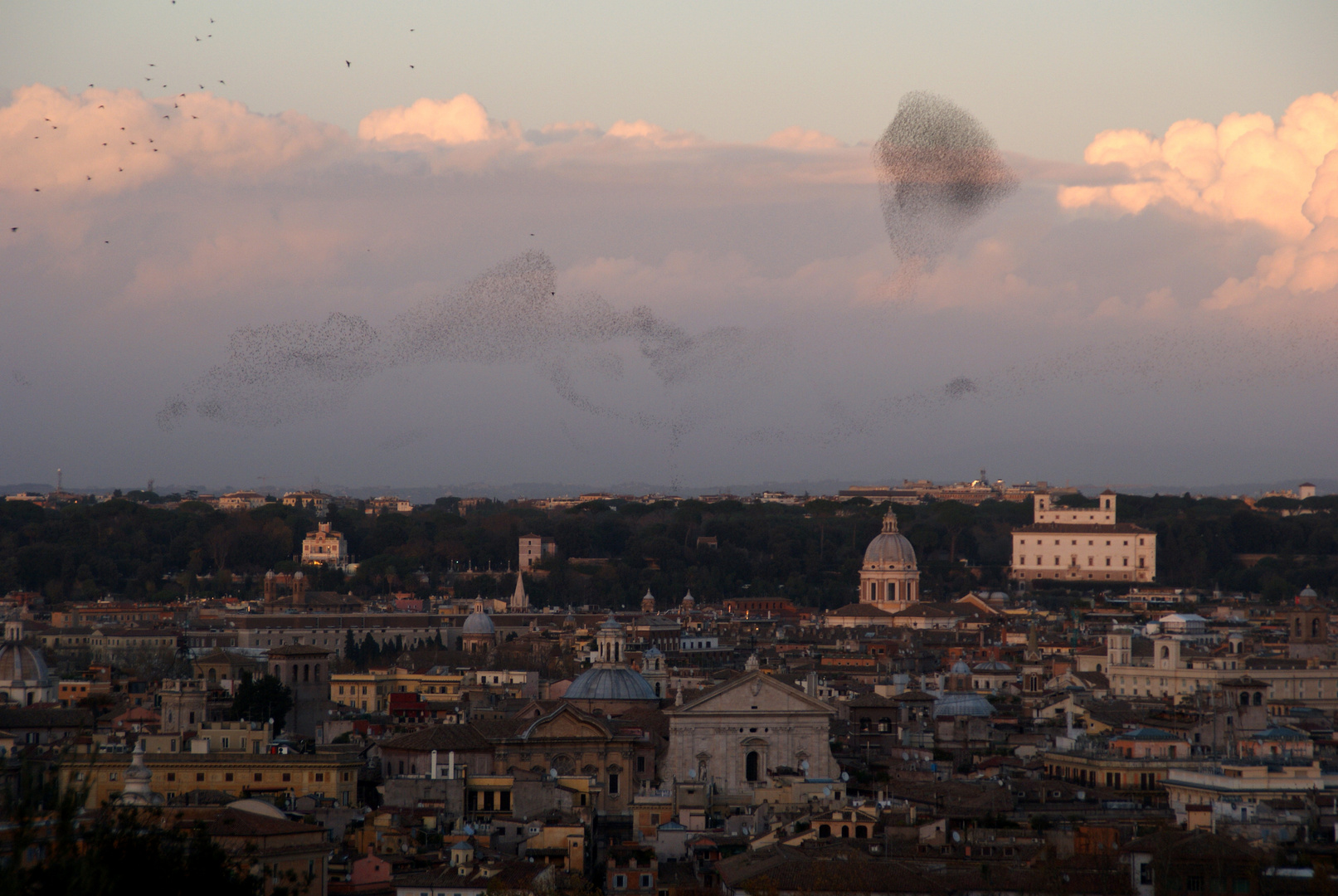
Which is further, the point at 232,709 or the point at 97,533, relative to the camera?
the point at 97,533

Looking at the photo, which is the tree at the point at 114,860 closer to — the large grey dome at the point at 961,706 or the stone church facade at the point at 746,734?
the stone church facade at the point at 746,734

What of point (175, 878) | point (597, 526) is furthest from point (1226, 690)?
point (597, 526)

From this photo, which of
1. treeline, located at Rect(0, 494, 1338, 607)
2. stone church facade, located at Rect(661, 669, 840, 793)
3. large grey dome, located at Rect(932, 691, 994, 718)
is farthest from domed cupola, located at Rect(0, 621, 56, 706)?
treeline, located at Rect(0, 494, 1338, 607)

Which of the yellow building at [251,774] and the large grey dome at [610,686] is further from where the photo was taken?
the large grey dome at [610,686]

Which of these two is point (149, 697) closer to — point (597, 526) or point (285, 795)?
point (285, 795)

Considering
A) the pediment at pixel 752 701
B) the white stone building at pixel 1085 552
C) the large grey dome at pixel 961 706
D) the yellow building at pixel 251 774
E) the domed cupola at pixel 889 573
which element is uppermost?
the white stone building at pixel 1085 552

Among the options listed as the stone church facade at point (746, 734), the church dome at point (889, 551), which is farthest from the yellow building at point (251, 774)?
the church dome at point (889, 551)
